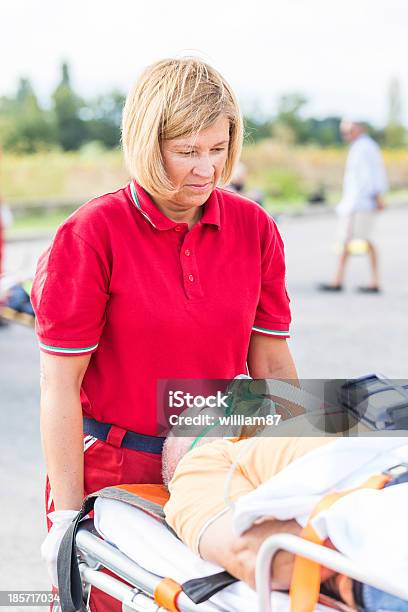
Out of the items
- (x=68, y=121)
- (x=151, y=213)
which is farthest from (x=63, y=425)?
(x=68, y=121)

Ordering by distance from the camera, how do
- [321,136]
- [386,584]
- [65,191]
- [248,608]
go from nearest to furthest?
[386,584]
[248,608]
[65,191]
[321,136]

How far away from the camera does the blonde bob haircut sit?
2090mm

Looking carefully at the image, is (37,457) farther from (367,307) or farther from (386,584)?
(367,307)

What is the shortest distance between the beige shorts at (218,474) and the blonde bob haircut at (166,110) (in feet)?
2.01

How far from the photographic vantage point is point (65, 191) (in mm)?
22828

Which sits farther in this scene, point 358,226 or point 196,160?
point 358,226

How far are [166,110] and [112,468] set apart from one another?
885 mm

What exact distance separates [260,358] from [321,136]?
32598 millimetres

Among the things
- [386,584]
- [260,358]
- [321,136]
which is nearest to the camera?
[386,584]

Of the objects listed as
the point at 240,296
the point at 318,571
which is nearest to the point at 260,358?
the point at 240,296

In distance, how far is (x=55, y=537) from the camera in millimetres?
2209
